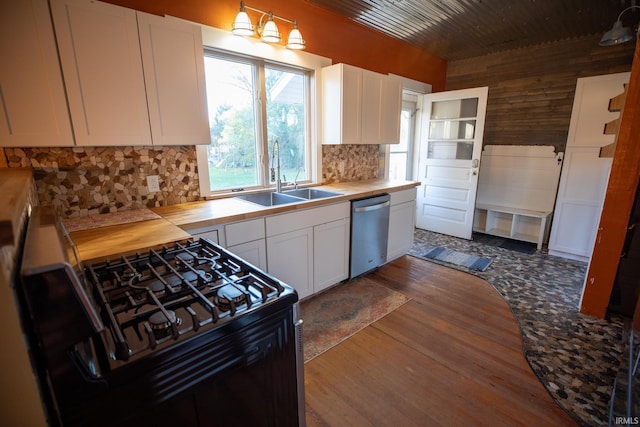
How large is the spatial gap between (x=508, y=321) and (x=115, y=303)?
2.65m

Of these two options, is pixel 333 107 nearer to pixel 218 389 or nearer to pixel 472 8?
pixel 472 8

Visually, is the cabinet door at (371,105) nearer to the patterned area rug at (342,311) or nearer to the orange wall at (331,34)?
the orange wall at (331,34)

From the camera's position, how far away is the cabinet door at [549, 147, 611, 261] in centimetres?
330

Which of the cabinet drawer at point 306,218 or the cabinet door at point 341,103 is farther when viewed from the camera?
the cabinet door at point 341,103

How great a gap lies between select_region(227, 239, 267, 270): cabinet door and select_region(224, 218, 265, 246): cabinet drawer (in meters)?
0.03

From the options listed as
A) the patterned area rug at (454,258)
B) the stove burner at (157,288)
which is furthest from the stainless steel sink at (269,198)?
the patterned area rug at (454,258)

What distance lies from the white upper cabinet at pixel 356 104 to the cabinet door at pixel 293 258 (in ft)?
3.88

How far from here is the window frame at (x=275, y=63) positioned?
2291mm

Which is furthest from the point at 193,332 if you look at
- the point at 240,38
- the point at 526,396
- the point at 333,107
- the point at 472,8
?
the point at 472,8

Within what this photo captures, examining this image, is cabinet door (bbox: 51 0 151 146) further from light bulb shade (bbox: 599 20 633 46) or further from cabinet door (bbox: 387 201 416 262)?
light bulb shade (bbox: 599 20 633 46)

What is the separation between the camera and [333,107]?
9.80 feet

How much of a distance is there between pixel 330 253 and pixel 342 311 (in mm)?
511

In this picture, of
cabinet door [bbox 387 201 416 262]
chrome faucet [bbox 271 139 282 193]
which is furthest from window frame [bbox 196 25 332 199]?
cabinet door [bbox 387 201 416 262]

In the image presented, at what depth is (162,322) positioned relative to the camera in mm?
810
